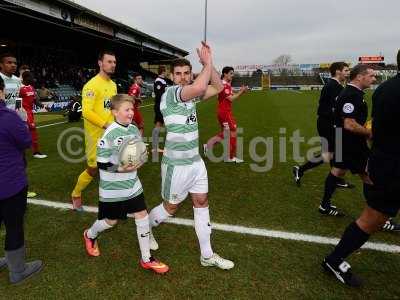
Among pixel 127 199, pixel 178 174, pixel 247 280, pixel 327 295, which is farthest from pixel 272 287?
pixel 127 199

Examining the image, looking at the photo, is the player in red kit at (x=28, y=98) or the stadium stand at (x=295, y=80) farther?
the stadium stand at (x=295, y=80)

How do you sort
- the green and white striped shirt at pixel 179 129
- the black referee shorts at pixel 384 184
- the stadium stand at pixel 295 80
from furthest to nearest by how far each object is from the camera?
the stadium stand at pixel 295 80, the green and white striped shirt at pixel 179 129, the black referee shorts at pixel 384 184

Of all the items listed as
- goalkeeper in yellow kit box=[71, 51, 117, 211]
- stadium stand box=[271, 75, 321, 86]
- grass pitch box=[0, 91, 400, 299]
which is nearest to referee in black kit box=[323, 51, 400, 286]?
grass pitch box=[0, 91, 400, 299]

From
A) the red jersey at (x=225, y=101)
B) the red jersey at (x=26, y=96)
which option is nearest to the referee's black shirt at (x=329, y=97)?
the red jersey at (x=225, y=101)

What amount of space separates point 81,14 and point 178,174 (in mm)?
26303

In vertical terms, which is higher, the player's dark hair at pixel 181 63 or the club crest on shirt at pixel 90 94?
the player's dark hair at pixel 181 63

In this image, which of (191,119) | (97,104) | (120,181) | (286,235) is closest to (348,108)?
(286,235)

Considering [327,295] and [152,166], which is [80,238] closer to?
[327,295]

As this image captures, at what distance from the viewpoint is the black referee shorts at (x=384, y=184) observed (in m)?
3.10

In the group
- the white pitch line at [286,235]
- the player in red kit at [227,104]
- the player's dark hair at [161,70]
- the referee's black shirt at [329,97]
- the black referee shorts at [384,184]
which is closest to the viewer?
the black referee shorts at [384,184]

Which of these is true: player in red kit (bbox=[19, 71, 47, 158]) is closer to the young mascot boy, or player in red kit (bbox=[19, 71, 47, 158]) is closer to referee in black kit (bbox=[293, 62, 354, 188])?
the young mascot boy

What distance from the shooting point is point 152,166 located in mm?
8508

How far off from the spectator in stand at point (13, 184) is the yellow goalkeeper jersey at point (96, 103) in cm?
145

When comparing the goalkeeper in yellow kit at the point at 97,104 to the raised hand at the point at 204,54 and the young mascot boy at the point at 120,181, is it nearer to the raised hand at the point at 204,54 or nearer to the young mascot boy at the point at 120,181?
the young mascot boy at the point at 120,181
